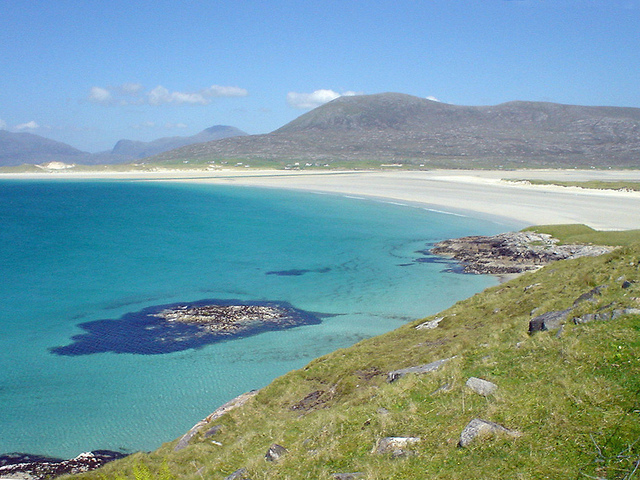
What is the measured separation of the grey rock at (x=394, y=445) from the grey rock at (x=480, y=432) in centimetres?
73

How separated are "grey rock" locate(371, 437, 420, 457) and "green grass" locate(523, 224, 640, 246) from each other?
112 ft

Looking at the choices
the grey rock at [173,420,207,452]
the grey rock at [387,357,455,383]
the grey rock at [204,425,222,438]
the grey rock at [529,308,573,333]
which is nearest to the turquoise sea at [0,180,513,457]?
the grey rock at [173,420,207,452]

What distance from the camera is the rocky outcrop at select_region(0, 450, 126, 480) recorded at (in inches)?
512

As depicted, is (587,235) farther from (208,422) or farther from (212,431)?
(212,431)

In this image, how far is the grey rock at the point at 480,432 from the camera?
6.93 m

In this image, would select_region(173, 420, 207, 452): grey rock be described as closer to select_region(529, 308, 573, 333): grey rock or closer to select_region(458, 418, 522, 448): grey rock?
select_region(458, 418, 522, 448): grey rock

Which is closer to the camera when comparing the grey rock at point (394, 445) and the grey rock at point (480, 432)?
the grey rock at point (480, 432)

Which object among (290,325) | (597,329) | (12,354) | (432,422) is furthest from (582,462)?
(12,354)

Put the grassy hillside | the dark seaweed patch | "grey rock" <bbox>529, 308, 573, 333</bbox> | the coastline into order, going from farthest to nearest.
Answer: the coastline → the dark seaweed patch → "grey rock" <bbox>529, 308, 573, 333</bbox> → the grassy hillside

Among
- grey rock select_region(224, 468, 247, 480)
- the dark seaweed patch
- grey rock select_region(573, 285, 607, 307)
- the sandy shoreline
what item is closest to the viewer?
grey rock select_region(224, 468, 247, 480)

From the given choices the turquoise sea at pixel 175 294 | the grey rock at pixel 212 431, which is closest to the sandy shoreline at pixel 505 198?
the turquoise sea at pixel 175 294

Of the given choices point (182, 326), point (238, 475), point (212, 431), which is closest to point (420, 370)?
point (238, 475)

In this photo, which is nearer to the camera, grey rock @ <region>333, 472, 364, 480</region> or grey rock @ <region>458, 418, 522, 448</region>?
grey rock @ <region>333, 472, 364, 480</region>

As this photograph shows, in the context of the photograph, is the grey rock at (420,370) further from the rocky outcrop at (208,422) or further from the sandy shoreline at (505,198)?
the sandy shoreline at (505,198)
